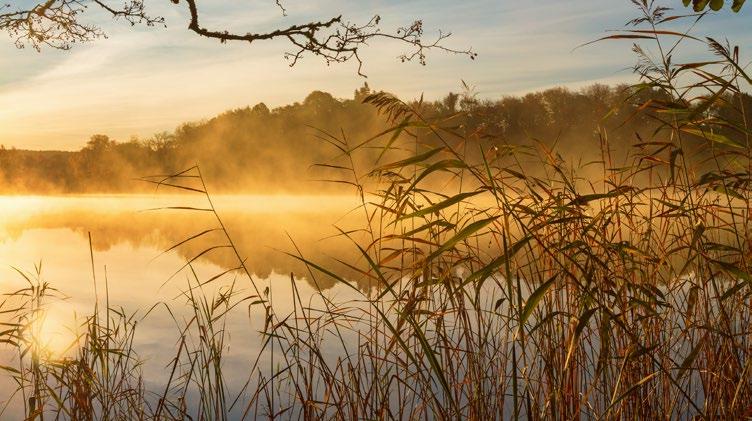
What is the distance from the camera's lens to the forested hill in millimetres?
35438

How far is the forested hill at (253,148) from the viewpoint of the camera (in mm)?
35438

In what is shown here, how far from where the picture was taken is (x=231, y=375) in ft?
17.7

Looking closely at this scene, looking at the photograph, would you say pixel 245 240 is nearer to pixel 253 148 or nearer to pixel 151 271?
pixel 151 271

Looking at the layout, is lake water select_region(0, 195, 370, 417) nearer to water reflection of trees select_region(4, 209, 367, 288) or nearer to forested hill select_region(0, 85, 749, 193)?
water reflection of trees select_region(4, 209, 367, 288)

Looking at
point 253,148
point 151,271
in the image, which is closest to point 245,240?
point 151,271

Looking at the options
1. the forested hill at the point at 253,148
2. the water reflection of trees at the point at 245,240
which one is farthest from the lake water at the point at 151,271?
the forested hill at the point at 253,148

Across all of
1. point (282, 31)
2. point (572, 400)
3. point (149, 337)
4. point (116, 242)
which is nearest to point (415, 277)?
point (572, 400)

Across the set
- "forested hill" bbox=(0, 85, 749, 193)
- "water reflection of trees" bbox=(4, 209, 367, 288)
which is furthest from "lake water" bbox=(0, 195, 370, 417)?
"forested hill" bbox=(0, 85, 749, 193)

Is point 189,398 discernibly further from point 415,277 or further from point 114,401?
point 415,277

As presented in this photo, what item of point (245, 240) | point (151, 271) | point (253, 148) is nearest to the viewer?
point (151, 271)

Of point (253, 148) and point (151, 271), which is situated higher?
point (253, 148)

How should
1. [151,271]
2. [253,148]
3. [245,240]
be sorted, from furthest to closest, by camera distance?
[253,148] < [245,240] < [151,271]

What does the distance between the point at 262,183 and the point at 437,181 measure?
20282 mm

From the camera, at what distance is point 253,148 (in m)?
45.4
